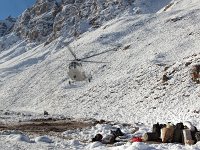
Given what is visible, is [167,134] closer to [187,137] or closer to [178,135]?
[178,135]

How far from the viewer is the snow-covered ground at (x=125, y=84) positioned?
29938 millimetres

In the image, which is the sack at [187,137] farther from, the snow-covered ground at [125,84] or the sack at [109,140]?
the sack at [109,140]

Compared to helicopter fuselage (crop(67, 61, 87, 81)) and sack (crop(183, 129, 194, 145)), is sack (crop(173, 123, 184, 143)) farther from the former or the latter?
helicopter fuselage (crop(67, 61, 87, 81))

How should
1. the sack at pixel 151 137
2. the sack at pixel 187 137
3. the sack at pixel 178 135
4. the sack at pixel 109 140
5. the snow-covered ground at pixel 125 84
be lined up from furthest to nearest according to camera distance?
the snow-covered ground at pixel 125 84, the sack at pixel 109 140, the sack at pixel 151 137, the sack at pixel 178 135, the sack at pixel 187 137

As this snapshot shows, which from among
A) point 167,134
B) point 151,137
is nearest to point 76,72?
point 151,137

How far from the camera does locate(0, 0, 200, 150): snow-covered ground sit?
29.9 meters

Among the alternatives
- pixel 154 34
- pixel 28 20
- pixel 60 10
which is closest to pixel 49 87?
pixel 154 34

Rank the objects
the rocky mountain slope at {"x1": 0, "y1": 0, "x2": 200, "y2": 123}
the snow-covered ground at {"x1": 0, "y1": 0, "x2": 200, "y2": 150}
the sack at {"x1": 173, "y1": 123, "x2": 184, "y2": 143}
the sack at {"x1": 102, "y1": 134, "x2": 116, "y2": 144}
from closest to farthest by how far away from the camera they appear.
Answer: the sack at {"x1": 173, "y1": 123, "x2": 184, "y2": 143}
the sack at {"x1": 102, "y1": 134, "x2": 116, "y2": 144}
the snow-covered ground at {"x1": 0, "y1": 0, "x2": 200, "y2": 150}
the rocky mountain slope at {"x1": 0, "y1": 0, "x2": 200, "y2": 123}

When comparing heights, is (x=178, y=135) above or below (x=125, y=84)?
below

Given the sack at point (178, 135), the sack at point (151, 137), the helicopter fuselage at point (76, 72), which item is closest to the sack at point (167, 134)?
the sack at point (178, 135)

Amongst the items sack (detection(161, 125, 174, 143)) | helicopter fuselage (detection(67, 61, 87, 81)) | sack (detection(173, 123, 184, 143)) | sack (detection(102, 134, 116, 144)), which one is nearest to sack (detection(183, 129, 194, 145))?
sack (detection(173, 123, 184, 143))

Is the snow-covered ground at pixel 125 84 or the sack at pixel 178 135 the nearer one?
the sack at pixel 178 135

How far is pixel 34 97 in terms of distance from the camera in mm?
56625

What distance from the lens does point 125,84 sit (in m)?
46.2
